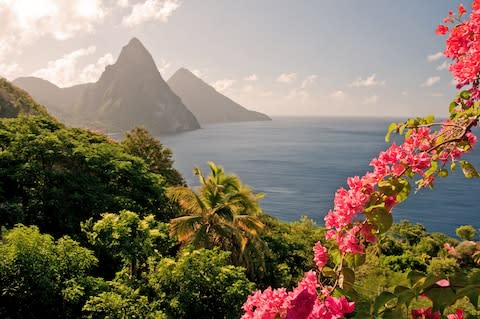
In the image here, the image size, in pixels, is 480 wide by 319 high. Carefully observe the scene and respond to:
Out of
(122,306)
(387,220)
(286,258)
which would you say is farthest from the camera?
(286,258)

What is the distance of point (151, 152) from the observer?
25375mm

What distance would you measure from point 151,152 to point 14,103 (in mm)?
29372

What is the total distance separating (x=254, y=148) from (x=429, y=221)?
7736cm

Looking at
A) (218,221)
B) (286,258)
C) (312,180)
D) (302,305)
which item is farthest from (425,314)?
(312,180)

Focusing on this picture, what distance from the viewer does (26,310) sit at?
739 cm

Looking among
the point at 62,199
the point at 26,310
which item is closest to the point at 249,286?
the point at 26,310

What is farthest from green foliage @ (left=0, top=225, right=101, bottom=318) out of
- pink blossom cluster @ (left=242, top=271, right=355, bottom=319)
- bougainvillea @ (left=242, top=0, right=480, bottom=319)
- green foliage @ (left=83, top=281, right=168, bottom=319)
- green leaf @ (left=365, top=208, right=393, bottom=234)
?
green leaf @ (left=365, top=208, right=393, bottom=234)

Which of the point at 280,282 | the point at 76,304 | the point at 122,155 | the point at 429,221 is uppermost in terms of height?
the point at 122,155

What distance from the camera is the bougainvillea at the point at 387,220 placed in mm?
971

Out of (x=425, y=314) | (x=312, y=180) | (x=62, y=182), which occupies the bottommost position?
(x=312, y=180)

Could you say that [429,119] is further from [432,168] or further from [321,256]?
[321,256]

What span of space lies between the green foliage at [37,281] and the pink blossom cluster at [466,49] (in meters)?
7.08

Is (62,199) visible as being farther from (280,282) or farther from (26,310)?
(280,282)

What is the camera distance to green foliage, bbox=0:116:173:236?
13.3m
